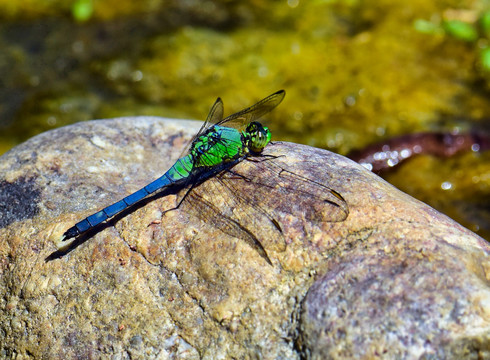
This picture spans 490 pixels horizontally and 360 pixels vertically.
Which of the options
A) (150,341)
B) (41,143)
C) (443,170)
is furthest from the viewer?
(443,170)

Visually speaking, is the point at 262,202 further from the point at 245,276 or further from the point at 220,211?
the point at 245,276

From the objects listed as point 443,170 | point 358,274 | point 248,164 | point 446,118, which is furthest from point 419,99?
point 358,274

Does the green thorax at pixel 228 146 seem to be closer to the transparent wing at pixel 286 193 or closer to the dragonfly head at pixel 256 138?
the dragonfly head at pixel 256 138

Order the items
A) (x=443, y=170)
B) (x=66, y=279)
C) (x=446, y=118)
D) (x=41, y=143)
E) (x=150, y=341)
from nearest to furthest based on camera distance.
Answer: (x=150, y=341)
(x=66, y=279)
(x=41, y=143)
(x=443, y=170)
(x=446, y=118)

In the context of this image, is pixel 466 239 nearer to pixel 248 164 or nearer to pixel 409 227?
pixel 409 227

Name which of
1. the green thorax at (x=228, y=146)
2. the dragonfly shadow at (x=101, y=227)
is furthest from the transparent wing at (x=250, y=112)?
Answer: the dragonfly shadow at (x=101, y=227)

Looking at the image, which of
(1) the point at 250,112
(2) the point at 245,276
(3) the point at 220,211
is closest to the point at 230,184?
(3) the point at 220,211

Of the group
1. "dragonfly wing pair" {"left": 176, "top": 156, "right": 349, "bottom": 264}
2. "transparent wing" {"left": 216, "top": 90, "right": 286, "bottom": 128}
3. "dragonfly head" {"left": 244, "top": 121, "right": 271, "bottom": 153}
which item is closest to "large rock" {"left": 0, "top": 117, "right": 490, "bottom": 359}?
"dragonfly wing pair" {"left": 176, "top": 156, "right": 349, "bottom": 264}

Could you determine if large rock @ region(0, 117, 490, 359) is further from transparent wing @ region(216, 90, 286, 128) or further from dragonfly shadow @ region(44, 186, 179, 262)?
transparent wing @ region(216, 90, 286, 128)
